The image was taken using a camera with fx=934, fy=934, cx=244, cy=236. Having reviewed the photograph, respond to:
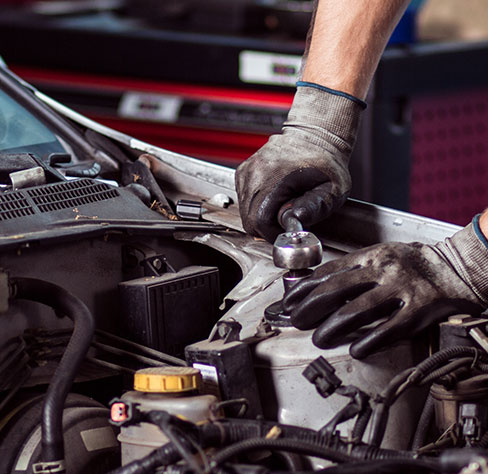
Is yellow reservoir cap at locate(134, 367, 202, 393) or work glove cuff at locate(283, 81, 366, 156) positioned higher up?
work glove cuff at locate(283, 81, 366, 156)

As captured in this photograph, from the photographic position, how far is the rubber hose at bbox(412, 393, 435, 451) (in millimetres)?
1301

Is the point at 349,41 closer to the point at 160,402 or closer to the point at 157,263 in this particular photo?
the point at 157,263

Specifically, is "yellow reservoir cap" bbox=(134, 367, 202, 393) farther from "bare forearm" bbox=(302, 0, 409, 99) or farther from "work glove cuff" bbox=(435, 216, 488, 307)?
"bare forearm" bbox=(302, 0, 409, 99)

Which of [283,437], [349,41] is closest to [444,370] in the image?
[283,437]

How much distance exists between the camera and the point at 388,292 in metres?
1.30

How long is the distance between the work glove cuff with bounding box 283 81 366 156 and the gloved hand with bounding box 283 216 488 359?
398mm

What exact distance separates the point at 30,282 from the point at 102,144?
66 cm

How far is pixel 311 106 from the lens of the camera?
1.76 meters

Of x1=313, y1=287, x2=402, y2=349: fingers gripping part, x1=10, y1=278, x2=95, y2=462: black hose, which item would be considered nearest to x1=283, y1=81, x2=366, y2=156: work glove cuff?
x1=313, y1=287, x2=402, y2=349: fingers gripping part

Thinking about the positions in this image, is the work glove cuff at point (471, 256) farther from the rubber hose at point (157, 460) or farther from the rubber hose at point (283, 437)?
the rubber hose at point (157, 460)

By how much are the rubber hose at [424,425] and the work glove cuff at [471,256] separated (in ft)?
0.61

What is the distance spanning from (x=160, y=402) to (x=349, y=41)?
0.95 metres

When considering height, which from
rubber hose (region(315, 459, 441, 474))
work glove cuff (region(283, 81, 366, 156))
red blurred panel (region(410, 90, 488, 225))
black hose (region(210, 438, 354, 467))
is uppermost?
work glove cuff (region(283, 81, 366, 156))

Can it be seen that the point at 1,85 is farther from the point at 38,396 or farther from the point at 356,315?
the point at 356,315
